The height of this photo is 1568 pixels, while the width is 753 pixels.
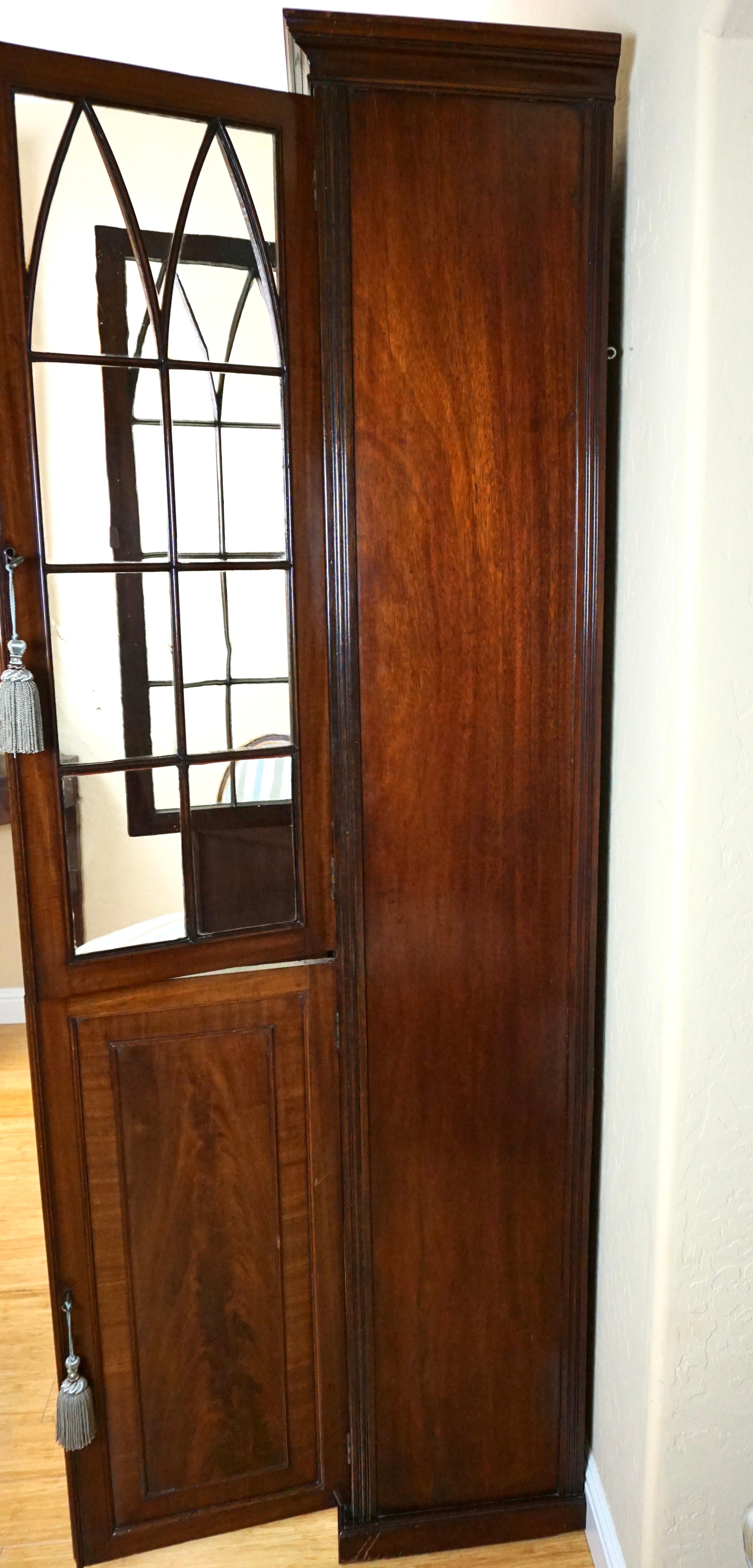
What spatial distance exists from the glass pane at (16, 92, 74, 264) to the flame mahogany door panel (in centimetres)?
32

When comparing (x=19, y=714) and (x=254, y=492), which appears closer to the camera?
(x=19, y=714)

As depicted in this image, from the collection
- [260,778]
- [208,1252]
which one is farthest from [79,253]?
[208,1252]

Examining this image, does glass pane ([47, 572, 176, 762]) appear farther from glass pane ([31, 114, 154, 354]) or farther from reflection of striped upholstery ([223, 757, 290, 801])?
glass pane ([31, 114, 154, 354])

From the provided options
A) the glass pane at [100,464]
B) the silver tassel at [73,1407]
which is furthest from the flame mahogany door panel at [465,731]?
the silver tassel at [73,1407]

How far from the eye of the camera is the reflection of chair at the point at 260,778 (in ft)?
5.07

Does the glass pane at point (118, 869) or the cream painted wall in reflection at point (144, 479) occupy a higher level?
the cream painted wall in reflection at point (144, 479)

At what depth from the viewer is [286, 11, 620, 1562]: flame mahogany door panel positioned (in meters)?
1.41

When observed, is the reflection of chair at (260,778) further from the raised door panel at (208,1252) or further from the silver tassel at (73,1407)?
the silver tassel at (73,1407)

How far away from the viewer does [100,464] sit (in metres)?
1.44

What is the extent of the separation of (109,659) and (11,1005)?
263 centimetres

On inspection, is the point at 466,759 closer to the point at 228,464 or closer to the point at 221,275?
the point at 228,464

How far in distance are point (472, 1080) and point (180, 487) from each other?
96 centimetres

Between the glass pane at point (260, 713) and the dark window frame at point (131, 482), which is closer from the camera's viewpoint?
the dark window frame at point (131, 482)

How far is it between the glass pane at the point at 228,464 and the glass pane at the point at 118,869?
0.34 meters
